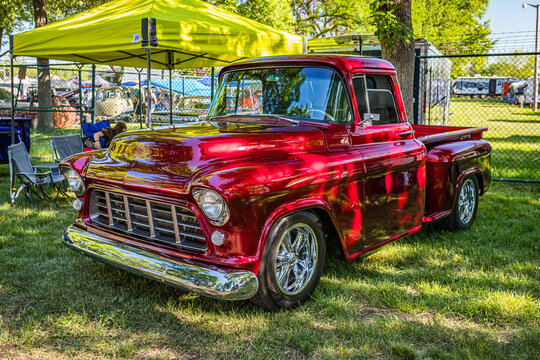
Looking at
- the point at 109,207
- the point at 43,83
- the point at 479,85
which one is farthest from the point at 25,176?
the point at 479,85

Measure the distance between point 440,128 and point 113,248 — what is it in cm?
446

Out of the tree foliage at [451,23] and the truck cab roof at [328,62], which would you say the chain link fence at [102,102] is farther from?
the tree foliage at [451,23]

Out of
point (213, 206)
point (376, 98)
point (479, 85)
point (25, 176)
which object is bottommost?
point (25, 176)

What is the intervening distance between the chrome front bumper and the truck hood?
480 mm

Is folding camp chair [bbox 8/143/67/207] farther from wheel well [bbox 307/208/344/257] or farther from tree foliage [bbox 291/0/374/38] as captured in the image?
tree foliage [bbox 291/0/374/38]

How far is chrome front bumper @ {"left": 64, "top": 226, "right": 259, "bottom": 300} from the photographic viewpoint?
10.4ft

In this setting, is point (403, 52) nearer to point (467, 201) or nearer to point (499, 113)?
point (467, 201)

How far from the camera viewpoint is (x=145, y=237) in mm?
3680

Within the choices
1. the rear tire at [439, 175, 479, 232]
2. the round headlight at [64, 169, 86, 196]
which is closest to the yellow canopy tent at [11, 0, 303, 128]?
the round headlight at [64, 169, 86, 196]

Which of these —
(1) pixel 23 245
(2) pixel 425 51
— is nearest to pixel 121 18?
(1) pixel 23 245

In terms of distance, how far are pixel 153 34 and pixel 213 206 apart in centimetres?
383

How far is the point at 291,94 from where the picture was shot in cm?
438

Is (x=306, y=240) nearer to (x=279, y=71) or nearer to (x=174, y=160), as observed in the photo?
(x=174, y=160)

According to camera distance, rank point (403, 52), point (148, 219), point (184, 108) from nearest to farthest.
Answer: point (148, 219) < point (403, 52) < point (184, 108)
